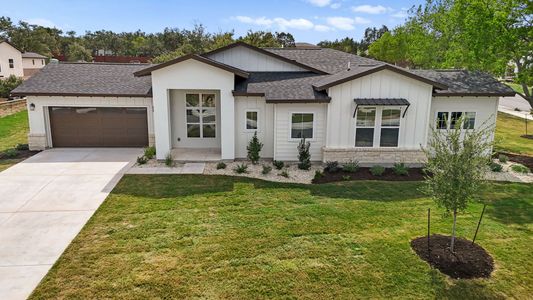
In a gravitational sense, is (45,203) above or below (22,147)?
below

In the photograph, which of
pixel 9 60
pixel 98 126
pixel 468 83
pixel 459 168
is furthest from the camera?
pixel 9 60

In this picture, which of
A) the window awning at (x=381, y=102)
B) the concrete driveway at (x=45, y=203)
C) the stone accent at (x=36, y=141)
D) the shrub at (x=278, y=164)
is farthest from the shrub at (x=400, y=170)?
the stone accent at (x=36, y=141)

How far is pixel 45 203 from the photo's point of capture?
1053cm

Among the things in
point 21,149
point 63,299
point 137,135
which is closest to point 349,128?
point 137,135

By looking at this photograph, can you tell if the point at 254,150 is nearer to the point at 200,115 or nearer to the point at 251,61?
the point at 200,115

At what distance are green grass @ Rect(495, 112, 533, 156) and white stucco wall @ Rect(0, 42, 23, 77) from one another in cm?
5329

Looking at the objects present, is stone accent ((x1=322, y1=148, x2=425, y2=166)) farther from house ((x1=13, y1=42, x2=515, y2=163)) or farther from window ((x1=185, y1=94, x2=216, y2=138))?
window ((x1=185, y1=94, x2=216, y2=138))

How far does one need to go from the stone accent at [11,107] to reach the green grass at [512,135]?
27940 millimetres

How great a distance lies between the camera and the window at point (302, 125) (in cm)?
1473

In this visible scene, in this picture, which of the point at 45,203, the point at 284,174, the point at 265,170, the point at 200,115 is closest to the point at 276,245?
the point at 284,174

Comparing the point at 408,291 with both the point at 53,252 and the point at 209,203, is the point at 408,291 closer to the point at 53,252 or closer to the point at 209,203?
the point at 209,203

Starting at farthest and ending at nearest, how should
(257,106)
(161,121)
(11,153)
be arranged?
(11,153), (257,106), (161,121)

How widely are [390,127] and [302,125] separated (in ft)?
11.1

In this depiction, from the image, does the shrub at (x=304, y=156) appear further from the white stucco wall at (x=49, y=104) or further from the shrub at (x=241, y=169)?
the white stucco wall at (x=49, y=104)
